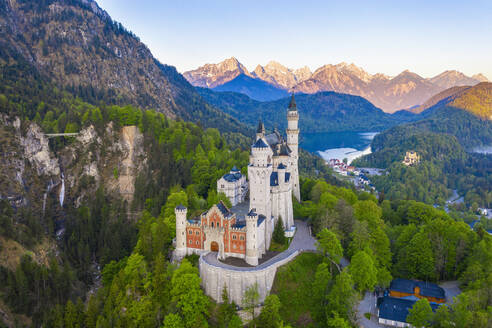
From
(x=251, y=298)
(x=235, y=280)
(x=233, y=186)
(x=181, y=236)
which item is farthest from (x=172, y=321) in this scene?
(x=233, y=186)

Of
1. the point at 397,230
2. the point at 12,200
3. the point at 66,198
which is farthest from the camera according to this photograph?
the point at 66,198

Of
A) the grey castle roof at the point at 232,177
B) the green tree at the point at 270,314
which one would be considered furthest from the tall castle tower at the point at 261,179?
the grey castle roof at the point at 232,177

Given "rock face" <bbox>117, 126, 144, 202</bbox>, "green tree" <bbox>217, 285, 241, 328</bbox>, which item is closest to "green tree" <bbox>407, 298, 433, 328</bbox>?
"green tree" <bbox>217, 285, 241, 328</bbox>

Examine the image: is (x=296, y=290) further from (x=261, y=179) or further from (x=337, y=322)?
(x=261, y=179)

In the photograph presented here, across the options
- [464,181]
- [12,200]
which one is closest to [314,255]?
[12,200]

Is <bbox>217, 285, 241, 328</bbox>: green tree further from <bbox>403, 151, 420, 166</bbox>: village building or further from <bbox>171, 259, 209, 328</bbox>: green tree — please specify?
<bbox>403, 151, 420, 166</bbox>: village building

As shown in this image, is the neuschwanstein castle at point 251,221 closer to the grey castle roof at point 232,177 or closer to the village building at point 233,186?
the village building at point 233,186

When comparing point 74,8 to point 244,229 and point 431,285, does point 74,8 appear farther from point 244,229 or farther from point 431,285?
point 431,285
